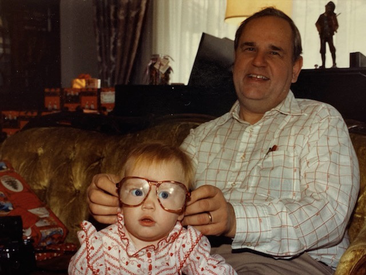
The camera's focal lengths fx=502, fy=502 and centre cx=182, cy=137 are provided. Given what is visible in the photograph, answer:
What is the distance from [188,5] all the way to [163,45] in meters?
0.49

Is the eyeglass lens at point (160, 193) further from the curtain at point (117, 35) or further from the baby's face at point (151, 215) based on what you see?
the curtain at point (117, 35)

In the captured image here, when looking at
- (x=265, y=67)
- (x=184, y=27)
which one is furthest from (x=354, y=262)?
(x=184, y=27)

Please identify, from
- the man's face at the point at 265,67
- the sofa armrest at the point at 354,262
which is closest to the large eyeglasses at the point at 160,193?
the sofa armrest at the point at 354,262

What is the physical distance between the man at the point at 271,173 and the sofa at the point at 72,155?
0.32 metres

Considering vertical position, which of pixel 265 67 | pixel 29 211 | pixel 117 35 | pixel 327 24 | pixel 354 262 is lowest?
pixel 29 211

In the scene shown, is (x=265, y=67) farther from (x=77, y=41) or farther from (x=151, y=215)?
(x=77, y=41)

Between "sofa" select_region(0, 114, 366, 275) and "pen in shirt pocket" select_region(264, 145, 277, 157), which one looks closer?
"pen in shirt pocket" select_region(264, 145, 277, 157)

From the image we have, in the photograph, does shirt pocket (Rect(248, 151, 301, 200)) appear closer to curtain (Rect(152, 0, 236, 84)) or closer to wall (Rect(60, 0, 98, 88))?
curtain (Rect(152, 0, 236, 84))

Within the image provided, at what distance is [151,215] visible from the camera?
1.24 m

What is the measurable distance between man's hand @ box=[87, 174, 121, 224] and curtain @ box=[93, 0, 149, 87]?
4147 mm

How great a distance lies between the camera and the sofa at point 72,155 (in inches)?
87.0

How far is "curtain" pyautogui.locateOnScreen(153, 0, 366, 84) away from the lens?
13.5 ft

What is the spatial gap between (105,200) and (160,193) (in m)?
0.20

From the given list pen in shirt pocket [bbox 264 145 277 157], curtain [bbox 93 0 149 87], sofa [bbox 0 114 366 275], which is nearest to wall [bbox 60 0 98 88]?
curtain [bbox 93 0 149 87]
